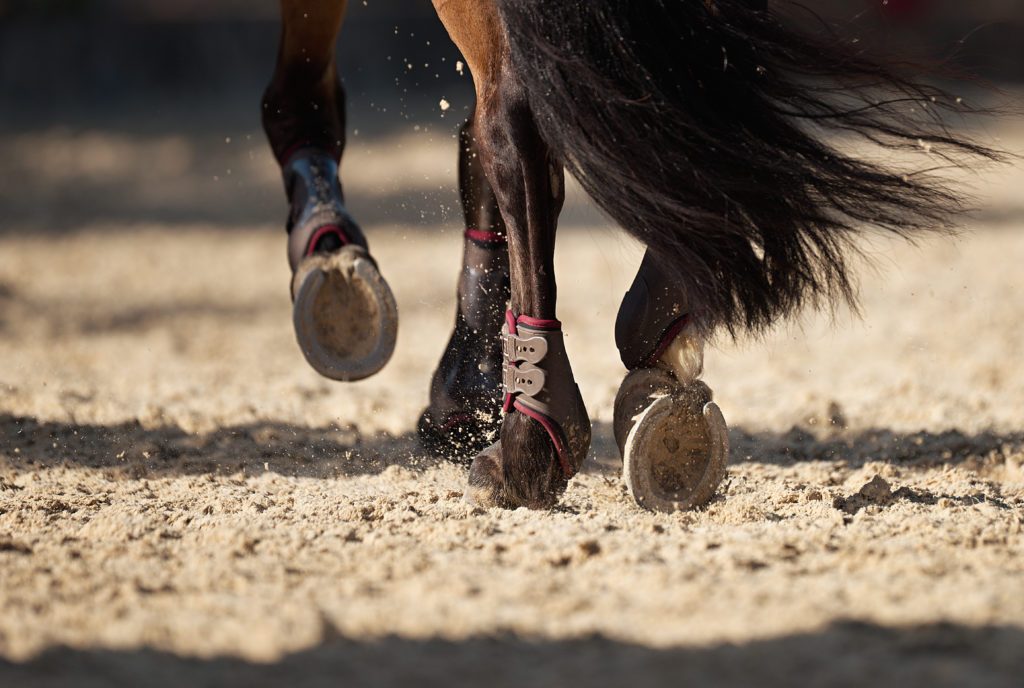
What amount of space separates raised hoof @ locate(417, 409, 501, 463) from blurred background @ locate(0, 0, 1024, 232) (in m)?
3.84

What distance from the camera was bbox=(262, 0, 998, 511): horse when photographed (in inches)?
56.8

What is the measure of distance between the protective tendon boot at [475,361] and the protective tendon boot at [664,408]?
0.34m

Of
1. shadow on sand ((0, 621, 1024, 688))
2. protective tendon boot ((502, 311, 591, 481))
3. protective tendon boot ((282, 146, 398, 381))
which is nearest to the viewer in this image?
shadow on sand ((0, 621, 1024, 688))

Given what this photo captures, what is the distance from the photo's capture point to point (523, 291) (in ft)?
5.10

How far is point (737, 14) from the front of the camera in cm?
149

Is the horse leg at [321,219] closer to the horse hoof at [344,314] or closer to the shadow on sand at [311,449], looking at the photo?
the horse hoof at [344,314]

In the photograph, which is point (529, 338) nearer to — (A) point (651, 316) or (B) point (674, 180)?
(A) point (651, 316)

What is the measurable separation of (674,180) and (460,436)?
743 mm

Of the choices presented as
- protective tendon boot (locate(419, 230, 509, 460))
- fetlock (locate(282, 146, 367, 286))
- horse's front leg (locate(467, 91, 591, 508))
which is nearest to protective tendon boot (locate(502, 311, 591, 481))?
horse's front leg (locate(467, 91, 591, 508))

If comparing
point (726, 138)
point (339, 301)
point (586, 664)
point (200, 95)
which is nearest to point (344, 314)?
point (339, 301)

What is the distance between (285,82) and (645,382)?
116cm

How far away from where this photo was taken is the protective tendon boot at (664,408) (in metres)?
1.57

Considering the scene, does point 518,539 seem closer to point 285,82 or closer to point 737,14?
point 737,14

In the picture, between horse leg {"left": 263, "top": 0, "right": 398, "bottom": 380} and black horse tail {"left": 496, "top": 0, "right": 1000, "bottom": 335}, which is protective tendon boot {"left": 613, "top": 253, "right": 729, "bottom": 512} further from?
horse leg {"left": 263, "top": 0, "right": 398, "bottom": 380}
